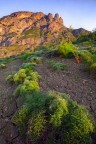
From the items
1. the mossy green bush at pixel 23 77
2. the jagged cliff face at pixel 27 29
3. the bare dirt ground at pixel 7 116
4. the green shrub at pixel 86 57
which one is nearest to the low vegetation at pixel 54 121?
the bare dirt ground at pixel 7 116

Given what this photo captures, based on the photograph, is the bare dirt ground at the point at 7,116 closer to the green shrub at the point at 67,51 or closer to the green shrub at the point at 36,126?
the green shrub at the point at 36,126

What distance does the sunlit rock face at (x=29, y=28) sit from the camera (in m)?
146

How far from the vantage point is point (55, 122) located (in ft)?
16.4

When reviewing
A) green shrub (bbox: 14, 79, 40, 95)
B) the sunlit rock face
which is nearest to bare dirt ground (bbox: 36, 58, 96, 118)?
green shrub (bbox: 14, 79, 40, 95)

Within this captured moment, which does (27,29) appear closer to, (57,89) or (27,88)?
(57,89)

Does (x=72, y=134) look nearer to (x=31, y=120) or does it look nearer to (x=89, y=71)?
(x=31, y=120)

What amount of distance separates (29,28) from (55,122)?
166119mm

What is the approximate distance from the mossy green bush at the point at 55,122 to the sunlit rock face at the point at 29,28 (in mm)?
135157

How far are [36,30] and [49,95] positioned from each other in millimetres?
157134

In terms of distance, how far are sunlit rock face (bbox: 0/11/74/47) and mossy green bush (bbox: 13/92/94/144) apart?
443 ft

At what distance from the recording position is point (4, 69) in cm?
1301

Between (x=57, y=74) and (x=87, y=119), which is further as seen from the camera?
(x=57, y=74)

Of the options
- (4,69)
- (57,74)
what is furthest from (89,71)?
(4,69)

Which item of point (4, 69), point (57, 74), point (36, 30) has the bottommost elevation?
Result: point (36, 30)
